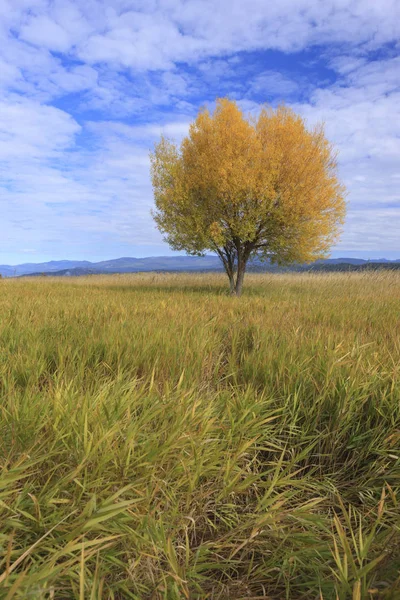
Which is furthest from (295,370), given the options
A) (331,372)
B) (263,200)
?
(263,200)

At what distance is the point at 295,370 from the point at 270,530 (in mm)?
1383

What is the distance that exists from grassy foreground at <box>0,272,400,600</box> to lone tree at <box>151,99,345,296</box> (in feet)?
38.0

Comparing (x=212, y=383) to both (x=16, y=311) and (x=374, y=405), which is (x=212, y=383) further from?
(x=16, y=311)

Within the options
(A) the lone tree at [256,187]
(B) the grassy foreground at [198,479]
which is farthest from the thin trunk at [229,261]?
(B) the grassy foreground at [198,479]

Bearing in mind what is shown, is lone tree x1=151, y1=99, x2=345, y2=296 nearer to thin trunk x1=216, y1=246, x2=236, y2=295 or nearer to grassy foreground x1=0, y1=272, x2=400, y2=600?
thin trunk x1=216, y1=246, x2=236, y2=295

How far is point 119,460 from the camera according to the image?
1705 mm

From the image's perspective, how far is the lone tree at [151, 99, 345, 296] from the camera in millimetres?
13789

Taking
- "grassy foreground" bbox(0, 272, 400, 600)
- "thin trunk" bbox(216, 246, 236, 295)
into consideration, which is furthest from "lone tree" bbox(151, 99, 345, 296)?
"grassy foreground" bbox(0, 272, 400, 600)

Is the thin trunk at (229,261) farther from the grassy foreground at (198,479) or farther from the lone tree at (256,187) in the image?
the grassy foreground at (198,479)

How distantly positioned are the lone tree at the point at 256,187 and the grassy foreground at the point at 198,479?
11595mm

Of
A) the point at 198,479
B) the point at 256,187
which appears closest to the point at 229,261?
the point at 256,187

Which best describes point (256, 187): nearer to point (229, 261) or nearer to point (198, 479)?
point (229, 261)

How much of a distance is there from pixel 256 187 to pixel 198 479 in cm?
1343

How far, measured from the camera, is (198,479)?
1806mm
